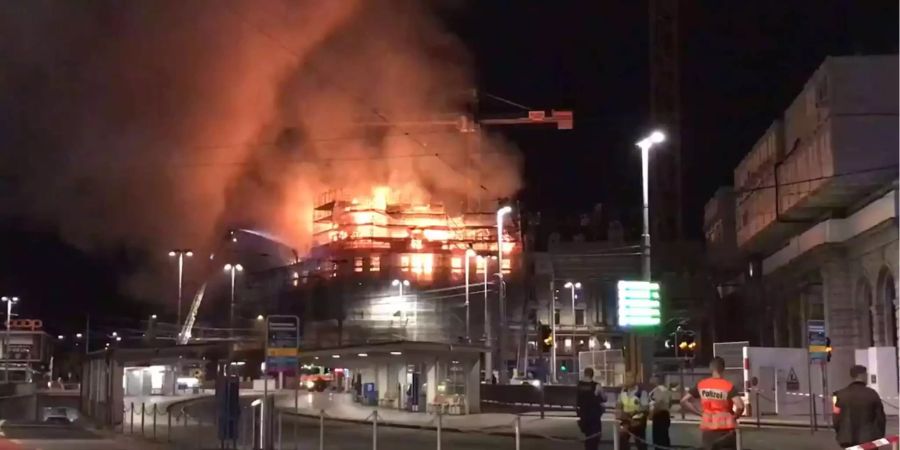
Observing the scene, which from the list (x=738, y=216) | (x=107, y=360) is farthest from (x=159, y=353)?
(x=738, y=216)

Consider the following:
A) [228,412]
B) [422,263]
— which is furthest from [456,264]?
[228,412]

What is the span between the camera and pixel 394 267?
4190 inches

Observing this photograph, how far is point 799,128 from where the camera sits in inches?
1682

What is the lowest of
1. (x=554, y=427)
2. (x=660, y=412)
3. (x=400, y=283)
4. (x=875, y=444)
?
(x=554, y=427)

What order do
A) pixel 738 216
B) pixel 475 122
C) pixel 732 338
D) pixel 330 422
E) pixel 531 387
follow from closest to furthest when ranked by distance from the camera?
pixel 330 422 < pixel 531 387 < pixel 738 216 < pixel 732 338 < pixel 475 122

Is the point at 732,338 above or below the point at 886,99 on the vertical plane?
below

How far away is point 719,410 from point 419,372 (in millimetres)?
29750

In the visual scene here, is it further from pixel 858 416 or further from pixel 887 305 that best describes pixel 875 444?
pixel 887 305

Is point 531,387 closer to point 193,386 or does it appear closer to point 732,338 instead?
point 732,338

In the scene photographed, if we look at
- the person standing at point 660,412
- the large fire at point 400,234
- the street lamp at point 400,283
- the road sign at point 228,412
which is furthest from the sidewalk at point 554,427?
the large fire at point 400,234

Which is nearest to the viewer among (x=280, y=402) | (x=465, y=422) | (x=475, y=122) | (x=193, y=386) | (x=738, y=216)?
(x=465, y=422)

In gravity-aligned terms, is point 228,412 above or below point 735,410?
below

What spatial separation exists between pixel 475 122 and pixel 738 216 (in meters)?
40.5

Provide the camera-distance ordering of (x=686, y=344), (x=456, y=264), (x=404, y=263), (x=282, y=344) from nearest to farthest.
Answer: (x=282, y=344) < (x=686, y=344) < (x=404, y=263) < (x=456, y=264)
